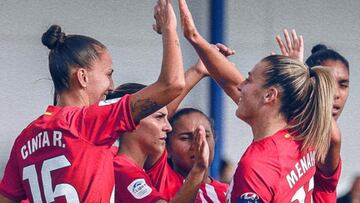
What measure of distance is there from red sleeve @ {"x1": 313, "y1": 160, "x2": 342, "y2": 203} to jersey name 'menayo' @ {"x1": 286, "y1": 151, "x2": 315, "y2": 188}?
0.95ft

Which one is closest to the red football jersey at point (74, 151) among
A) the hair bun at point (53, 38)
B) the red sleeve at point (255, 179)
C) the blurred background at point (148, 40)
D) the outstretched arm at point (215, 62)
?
the hair bun at point (53, 38)

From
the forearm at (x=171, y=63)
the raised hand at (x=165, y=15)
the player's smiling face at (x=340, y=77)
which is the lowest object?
the player's smiling face at (x=340, y=77)

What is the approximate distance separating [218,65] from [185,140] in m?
0.38

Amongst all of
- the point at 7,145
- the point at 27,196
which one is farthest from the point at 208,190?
the point at 7,145

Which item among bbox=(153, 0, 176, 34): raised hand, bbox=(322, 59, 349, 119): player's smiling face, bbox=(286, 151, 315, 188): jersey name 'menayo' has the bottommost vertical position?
bbox=(286, 151, 315, 188): jersey name 'menayo'

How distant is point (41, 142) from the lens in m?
3.95

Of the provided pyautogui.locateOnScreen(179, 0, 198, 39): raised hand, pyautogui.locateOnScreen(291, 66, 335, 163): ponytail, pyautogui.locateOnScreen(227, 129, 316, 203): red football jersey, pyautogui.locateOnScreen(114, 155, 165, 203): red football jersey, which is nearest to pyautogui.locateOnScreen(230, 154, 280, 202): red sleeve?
pyautogui.locateOnScreen(227, 129, 316, 203): red football jersey

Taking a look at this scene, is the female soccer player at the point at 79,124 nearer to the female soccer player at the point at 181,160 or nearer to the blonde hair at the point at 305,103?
the blonde hair at the point at 305,103

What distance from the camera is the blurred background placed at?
224 inches

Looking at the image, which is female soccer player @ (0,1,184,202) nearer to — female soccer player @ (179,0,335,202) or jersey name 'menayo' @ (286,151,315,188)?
female soccer player @ (179,0,335,202)

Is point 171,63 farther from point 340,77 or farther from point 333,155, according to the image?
point 340,77

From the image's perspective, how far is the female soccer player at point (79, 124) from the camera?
12.5ft

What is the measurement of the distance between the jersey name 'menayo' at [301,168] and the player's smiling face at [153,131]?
68cm

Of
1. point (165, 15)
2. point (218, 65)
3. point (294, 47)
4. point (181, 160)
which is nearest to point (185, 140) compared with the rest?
point (181, 160)
